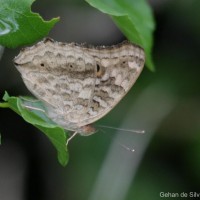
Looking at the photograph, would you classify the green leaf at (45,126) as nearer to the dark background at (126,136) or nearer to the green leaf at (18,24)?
the green leaf at (18,24)

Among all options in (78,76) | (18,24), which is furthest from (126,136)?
(18,24)

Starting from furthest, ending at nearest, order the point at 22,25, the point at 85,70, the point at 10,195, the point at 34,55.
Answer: the point at 10,195 → the point at 85,70 → the point at 34,55 → the point at 22,25

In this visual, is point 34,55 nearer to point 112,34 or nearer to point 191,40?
point 112,34

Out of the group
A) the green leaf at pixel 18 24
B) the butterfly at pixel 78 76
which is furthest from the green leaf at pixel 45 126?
the butterfly at pixel 78 76

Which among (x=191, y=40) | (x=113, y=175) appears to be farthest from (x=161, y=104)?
(x=113, y=175)

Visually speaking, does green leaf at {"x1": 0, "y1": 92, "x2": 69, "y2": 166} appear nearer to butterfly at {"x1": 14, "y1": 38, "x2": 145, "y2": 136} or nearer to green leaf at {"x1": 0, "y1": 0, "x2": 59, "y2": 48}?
green leaf at {"x1": 0, "y1": 0, "x2": 59, "y2": 48}

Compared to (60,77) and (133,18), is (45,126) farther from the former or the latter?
(133,18)

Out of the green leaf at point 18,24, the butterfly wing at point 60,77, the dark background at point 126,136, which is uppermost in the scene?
the green leaf at point 18,24
